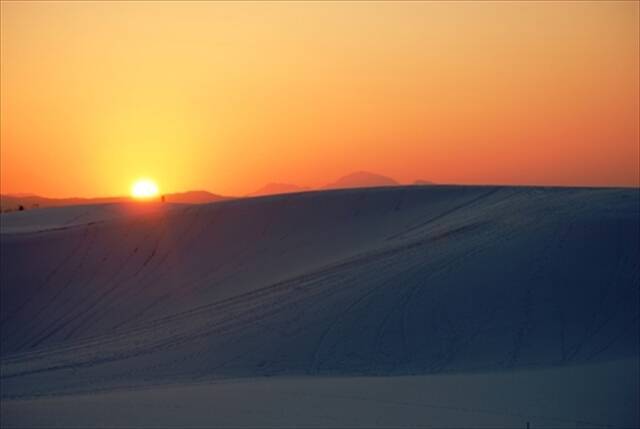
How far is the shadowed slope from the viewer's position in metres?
16.9

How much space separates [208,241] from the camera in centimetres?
3206

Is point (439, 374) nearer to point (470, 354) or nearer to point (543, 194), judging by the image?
point (470, 354)

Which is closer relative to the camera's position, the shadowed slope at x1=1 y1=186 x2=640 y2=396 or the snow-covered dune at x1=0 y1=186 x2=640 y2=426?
the snow-covered dune at x1=0 y1=186 x2=640 y2=426

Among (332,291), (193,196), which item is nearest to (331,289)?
(332,291)

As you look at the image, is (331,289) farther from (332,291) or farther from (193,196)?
(193,196)

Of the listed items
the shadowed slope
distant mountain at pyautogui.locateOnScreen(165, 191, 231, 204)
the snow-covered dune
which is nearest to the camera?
the snow-covered dune

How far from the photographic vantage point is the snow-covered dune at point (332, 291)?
16734 millimetres

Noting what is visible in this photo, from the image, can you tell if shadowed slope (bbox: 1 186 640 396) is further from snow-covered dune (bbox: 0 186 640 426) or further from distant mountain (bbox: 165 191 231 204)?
distant mountain (bbox: 165 191 231 204)

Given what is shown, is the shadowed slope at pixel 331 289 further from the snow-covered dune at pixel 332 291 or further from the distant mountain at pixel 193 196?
the distant mountain at pixel 193 196

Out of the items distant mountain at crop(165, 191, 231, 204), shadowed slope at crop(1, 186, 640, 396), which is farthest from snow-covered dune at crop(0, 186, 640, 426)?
distant mountain at crop(165, 191, 231, 204)

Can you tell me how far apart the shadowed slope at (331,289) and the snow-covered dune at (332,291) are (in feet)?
0.19

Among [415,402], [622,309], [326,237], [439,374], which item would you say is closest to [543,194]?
[326,237]

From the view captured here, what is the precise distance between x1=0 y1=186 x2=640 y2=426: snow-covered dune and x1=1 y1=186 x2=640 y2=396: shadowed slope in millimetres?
57

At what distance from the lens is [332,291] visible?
20859 millimetres
